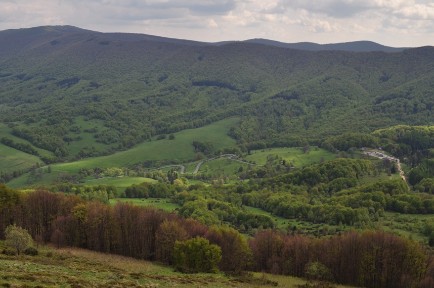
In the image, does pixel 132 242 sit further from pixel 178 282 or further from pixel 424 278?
→ pixel 424 278

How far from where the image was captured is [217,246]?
3698 inches

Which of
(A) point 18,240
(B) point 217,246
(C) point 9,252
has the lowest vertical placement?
(B) point 217,246

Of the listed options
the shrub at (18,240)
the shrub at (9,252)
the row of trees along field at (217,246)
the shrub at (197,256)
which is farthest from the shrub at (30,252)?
the shrub at (197,256)

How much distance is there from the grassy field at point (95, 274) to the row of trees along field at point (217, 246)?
5659mm

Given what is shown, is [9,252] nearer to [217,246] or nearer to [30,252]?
[30,252]

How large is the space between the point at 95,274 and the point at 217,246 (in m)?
30.7

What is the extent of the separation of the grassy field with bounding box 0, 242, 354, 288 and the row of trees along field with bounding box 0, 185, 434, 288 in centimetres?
566

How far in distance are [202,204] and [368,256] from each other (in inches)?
3679

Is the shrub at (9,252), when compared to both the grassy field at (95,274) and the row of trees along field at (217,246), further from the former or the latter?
the row of trees along field at (217,246)

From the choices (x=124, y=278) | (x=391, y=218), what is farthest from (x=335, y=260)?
(x=391, y=218)

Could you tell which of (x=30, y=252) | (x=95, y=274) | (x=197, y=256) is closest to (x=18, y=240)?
(x=30, y=252)

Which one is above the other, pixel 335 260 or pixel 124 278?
pixel 124 278

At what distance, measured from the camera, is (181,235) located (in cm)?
10106

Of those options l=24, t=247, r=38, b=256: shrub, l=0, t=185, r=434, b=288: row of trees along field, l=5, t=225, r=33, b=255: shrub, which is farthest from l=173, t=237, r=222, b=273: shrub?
l=5, t=225, r=33, b=255: shrub
